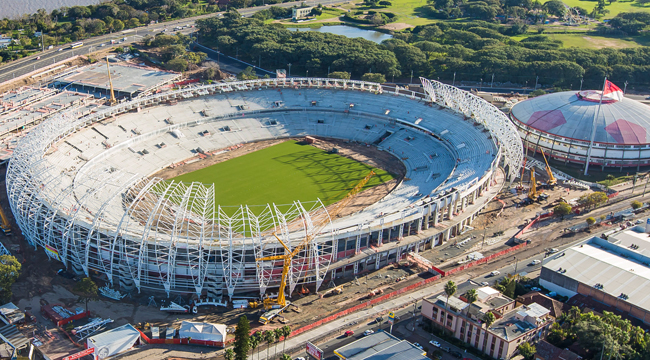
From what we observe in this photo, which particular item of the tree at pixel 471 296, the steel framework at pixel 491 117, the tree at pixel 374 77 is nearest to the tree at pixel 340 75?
the tree at pixel 374 77

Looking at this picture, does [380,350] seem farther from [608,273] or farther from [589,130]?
[589,130]

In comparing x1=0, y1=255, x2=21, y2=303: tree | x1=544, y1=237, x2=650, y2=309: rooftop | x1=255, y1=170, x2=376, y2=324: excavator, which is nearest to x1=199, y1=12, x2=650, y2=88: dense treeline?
x1=544, y1=237, x2=650, y2=309: rooftop

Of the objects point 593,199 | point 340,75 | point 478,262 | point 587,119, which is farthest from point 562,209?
point 340,75

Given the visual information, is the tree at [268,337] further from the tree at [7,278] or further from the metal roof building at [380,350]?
the tree at [7,278]

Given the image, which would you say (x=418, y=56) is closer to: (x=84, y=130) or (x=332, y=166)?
(x=332, y=166)

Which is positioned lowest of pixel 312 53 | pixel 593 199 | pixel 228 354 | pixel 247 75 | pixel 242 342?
pixel 228 354

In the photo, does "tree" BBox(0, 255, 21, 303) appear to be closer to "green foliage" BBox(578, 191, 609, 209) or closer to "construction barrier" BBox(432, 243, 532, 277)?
"construction barrier" BBox(432, 243, 532, 277)
